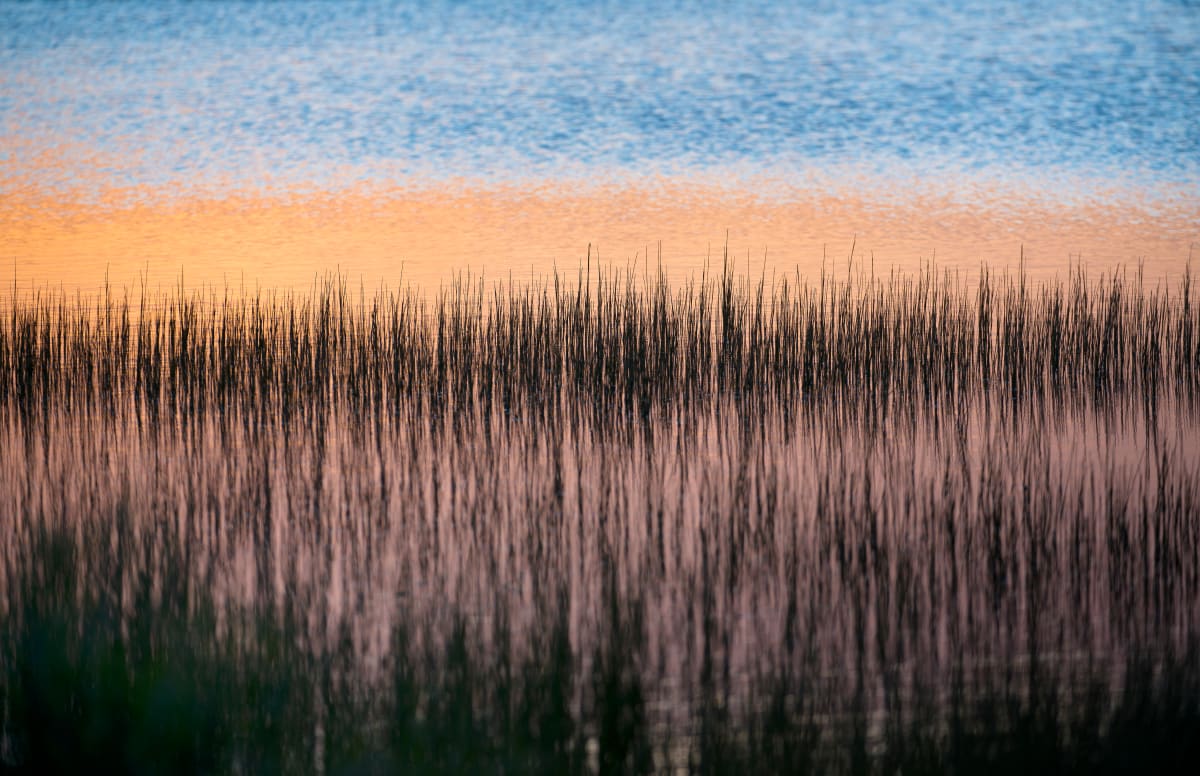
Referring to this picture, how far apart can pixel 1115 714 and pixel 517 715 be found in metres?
1.09

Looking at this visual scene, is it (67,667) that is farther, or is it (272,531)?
(272,531)

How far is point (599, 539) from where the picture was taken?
12.3 ft

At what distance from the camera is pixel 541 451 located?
18.0 feet

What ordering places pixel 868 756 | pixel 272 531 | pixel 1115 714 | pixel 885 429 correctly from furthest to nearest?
pixel 885 429 → pixel 272 531 → pixel 1115 714 → pixel 868 756

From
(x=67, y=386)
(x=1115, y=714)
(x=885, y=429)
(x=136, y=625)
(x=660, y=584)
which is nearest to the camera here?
(x=1115, y=714)

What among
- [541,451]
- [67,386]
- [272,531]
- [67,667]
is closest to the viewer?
[67,667]

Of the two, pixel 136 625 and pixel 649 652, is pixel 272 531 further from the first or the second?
pixel 649 652

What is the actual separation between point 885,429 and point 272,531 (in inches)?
124

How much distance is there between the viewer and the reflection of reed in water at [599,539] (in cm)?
229

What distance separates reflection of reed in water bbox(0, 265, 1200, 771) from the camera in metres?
2.29

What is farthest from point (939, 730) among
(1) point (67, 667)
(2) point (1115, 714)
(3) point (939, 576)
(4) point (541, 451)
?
(4) point (541, 451)

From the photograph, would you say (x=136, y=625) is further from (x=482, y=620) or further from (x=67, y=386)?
(x=67, y=386)

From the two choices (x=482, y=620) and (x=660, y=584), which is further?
(x=660, y=584)

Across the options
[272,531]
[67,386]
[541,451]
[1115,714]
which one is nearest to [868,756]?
[1115,714]
